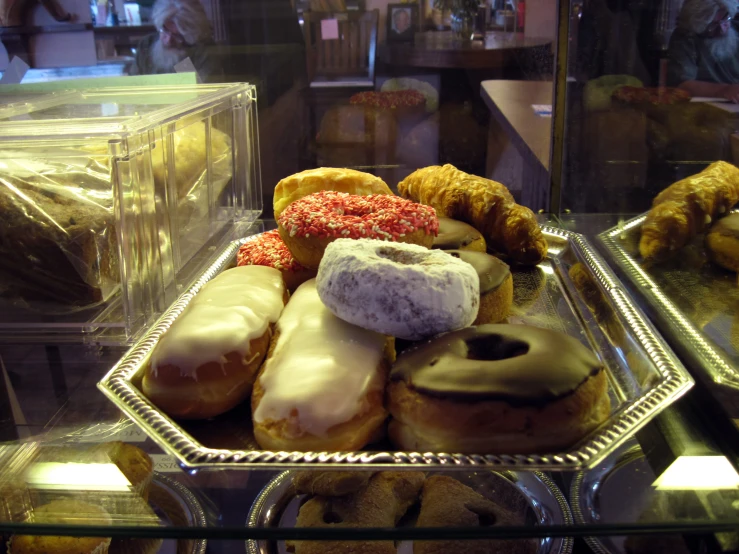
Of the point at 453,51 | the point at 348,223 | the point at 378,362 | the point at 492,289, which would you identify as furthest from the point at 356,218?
the point at 453,51

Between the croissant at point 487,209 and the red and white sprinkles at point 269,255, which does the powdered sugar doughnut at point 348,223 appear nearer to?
the red and white sprinkles at point 269,255

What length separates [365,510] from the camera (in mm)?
645

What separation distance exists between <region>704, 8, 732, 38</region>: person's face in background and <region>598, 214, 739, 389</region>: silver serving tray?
396 mm

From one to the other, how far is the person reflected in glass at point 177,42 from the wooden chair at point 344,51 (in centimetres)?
22

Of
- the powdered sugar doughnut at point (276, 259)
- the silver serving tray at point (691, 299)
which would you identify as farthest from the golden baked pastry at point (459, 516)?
the powdered sugar doughnut at point (276, 259)

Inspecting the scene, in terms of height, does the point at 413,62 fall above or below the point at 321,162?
above

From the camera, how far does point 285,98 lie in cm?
146

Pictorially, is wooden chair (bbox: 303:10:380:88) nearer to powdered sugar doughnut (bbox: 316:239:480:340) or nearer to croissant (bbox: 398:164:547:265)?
croissant (bbox: 398:164:547:265)

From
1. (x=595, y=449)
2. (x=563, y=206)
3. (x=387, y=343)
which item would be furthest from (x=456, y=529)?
(x=563, y=206)

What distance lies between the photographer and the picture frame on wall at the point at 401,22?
132 cm

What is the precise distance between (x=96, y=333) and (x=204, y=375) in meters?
0.35

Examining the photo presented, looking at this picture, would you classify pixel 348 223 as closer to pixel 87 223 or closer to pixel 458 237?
pixel 458 237

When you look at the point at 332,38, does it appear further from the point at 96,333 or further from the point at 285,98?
the point at 96,333

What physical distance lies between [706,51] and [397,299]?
91 centimetres
